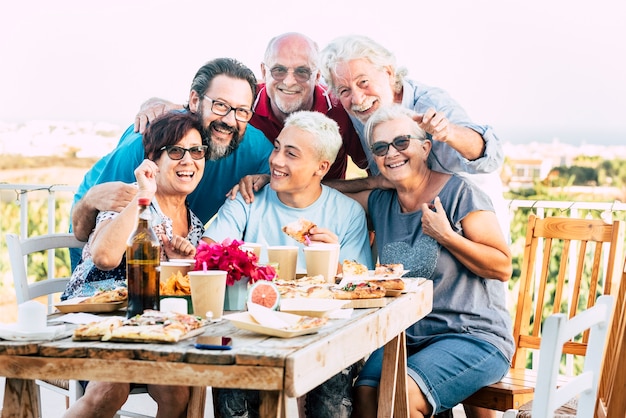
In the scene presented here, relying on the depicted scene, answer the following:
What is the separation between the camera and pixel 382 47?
3627 millimetres

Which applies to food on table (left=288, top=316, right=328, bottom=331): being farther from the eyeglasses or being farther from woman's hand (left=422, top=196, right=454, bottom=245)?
the eyeglasses

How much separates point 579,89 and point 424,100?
6.32 m

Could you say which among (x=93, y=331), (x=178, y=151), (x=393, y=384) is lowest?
(x=393, y=384)

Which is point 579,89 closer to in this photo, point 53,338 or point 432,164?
point 432,164

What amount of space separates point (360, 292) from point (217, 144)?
147 centimetres

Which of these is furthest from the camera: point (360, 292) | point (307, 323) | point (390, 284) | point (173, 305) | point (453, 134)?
point (453, 134)

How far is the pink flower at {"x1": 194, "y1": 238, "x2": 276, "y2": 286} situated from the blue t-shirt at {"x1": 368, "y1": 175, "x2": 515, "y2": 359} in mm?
1065

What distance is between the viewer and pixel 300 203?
3.50 m

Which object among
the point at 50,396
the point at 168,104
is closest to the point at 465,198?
the point at 168,104

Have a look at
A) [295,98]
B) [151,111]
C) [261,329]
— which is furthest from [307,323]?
[151,111]

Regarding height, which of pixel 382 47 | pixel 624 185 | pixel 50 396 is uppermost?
pixel 382 47

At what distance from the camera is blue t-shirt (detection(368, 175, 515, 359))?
3.23 m

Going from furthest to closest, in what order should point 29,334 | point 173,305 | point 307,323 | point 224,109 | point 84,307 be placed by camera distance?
point 224,109 < point 84,307 < point 173,305 < point 307,323 < point 29,334

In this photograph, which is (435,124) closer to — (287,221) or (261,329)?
(287,221)
